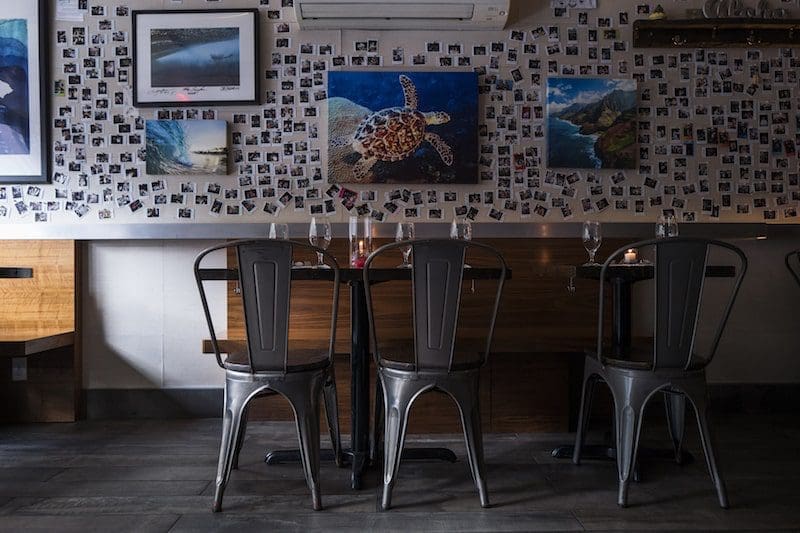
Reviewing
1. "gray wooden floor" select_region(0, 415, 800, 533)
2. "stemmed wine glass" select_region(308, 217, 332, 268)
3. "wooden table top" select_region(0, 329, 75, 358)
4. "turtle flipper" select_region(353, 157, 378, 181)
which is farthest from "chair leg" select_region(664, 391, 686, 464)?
"wooden table top" select_region(0, 329, 75, 358)

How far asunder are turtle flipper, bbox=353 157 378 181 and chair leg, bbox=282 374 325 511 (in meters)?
1.55

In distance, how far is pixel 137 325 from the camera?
346cm

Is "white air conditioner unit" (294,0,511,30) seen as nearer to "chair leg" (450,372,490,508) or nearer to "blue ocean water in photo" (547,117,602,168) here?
"blue ocean water in photo" (547,117,602,168)

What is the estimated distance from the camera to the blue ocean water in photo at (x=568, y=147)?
11.3 ft

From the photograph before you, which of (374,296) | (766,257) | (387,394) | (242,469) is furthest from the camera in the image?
(766,257)

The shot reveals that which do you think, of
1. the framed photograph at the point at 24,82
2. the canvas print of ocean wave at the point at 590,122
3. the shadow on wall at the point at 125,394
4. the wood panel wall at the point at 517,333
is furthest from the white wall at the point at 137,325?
the canvas print of ocean wave at the point at 590,122

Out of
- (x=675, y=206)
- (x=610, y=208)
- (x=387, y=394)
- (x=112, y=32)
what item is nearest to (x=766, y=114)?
(x=675, y=206)

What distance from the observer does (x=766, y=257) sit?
3561 mm

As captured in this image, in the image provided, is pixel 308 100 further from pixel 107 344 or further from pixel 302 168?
pixel 107 344

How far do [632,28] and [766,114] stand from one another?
896 millimetres

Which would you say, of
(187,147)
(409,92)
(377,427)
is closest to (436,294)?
(377,427)

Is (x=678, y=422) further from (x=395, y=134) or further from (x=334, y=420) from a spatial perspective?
(x=395, y=134)

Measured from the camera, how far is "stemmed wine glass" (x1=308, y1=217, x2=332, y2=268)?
9.09ft

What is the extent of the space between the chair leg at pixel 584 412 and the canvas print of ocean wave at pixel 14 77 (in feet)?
10.5
